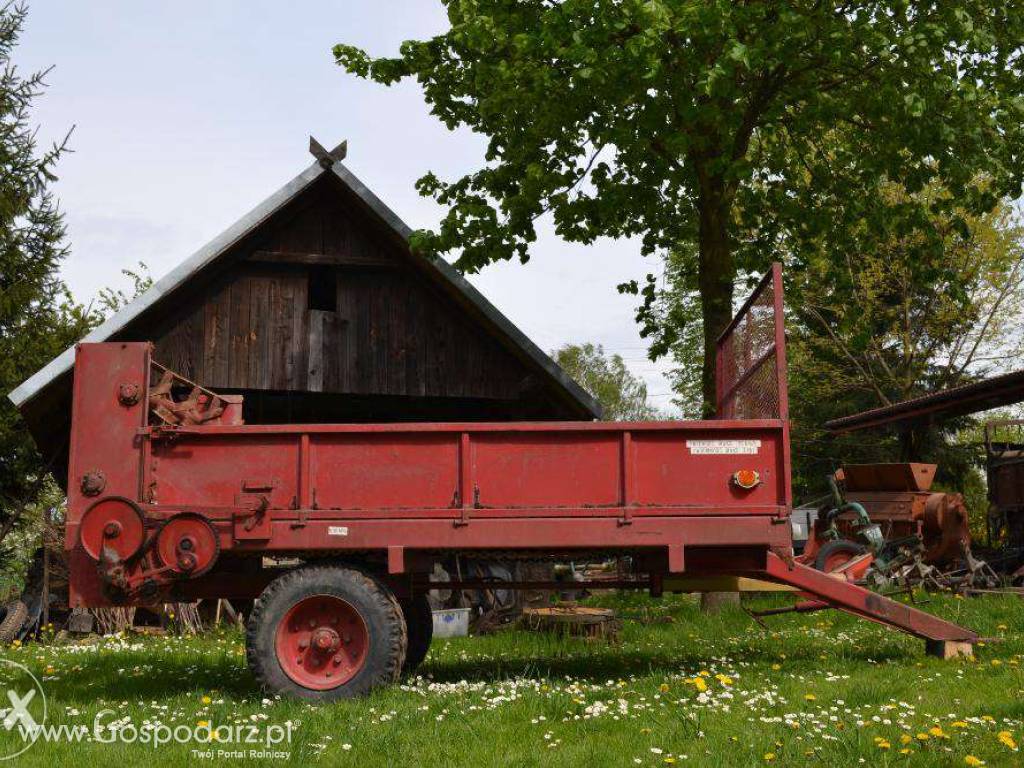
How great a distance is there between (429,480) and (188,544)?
1762 mm

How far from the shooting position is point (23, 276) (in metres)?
17.6

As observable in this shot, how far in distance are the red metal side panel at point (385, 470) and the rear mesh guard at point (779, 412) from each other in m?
2.43

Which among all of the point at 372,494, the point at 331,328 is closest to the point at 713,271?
the point at 331,328

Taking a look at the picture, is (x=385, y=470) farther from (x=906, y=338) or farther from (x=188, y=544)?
(x=906, y=338)

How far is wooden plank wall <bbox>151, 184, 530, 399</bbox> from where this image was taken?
13094 mm

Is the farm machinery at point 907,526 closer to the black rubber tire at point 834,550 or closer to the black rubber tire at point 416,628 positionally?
the black rubber tire at point 834,550

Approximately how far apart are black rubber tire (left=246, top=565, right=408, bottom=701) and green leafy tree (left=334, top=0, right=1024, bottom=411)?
623 centimetres

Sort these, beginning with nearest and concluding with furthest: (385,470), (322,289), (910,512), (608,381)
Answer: (385,470), (322,289), (910,512), (608,381)

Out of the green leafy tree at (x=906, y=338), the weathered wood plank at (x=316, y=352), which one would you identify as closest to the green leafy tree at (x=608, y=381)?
the green leafy tree at (x=906, y=338)

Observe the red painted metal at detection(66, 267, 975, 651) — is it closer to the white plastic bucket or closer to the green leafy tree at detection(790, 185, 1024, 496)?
the white plastic bucket

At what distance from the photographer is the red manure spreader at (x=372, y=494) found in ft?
23.4

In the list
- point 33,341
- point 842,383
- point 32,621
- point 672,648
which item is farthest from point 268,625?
point 842,383

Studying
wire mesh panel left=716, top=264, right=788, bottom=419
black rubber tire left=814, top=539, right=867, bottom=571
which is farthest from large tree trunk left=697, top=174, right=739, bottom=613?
wire mesh panel left=716, top=264, right=788, bottom=419

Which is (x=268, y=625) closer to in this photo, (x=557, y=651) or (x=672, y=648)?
(x=557, y=651)
